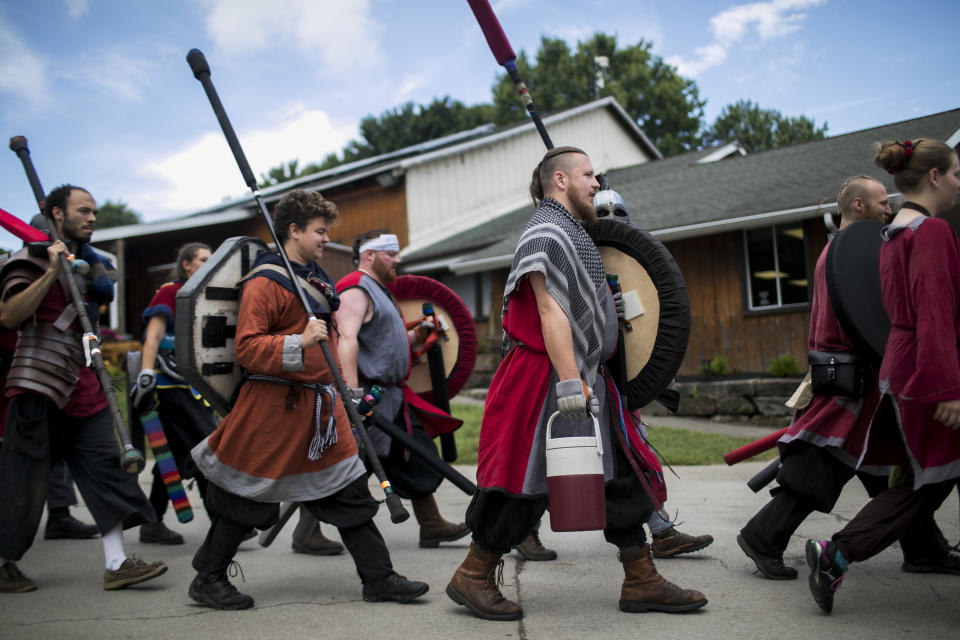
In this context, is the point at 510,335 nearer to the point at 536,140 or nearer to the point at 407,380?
the point at 407,380

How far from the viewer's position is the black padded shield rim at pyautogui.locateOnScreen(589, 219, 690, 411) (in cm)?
336

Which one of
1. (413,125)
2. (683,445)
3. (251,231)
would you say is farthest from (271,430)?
(413,125)

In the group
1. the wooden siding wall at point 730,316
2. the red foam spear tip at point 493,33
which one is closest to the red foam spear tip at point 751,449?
the red foam spear tip at point 493,33

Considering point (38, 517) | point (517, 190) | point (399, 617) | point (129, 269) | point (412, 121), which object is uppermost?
point (412, 121)

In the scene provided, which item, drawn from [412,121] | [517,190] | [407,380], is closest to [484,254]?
[517,190]

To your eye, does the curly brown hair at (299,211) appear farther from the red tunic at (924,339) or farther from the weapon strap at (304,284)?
the red tunic at (924,339)

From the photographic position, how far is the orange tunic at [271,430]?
137 inches

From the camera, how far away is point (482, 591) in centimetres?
330

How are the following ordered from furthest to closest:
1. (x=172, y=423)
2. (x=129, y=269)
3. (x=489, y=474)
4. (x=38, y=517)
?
(x=129, y=269)
(x=172, y=423)
(x=38, y=517)
(x=489, y=474)

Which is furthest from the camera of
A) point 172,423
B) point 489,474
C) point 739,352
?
point 739,352

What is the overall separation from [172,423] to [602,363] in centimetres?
316

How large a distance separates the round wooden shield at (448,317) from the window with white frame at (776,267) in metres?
7.64

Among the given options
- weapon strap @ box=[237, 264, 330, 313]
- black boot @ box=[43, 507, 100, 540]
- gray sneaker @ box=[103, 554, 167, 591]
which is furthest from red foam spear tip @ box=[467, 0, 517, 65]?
black boot @ box=[43, 507, 100, 540]

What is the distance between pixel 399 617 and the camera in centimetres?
337
